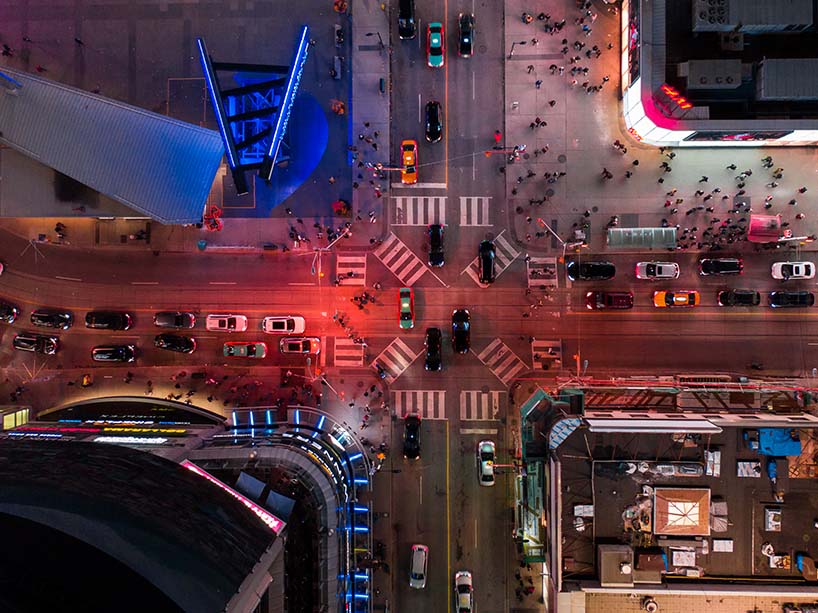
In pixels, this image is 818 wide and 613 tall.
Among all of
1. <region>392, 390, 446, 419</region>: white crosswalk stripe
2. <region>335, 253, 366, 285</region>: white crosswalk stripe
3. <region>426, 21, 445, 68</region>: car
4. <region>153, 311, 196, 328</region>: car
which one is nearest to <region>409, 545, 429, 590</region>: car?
<region>392, 390, 446, 419</region>: white crosswalk stripe

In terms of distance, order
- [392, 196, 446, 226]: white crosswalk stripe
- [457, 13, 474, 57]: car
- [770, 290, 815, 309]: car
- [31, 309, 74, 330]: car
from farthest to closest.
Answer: [31, 309, 74, 330]: car < [392, 196, 446, 226]: white crosswalk stripe < [457, 13, 474, 57]: car < [770, 290, 815, 309]: car

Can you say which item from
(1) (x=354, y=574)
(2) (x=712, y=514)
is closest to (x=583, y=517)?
(2) (x=712, y=514)

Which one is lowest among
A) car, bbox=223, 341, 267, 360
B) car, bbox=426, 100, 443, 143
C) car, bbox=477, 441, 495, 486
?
car, bbox=477, 441, 495, 486

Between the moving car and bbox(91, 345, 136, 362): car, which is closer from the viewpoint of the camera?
the moving car

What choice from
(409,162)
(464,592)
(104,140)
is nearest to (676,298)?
(409,162)

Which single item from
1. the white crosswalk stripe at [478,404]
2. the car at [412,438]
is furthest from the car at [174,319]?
the white crosswalk stripe at [478,404]

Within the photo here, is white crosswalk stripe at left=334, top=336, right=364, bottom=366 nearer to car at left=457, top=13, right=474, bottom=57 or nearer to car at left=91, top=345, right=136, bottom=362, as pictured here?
car at left=91, top=345, right=136, bottom=362

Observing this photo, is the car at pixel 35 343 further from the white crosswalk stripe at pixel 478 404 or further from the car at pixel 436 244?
the white crosswalk stripe at pixel 478 404
